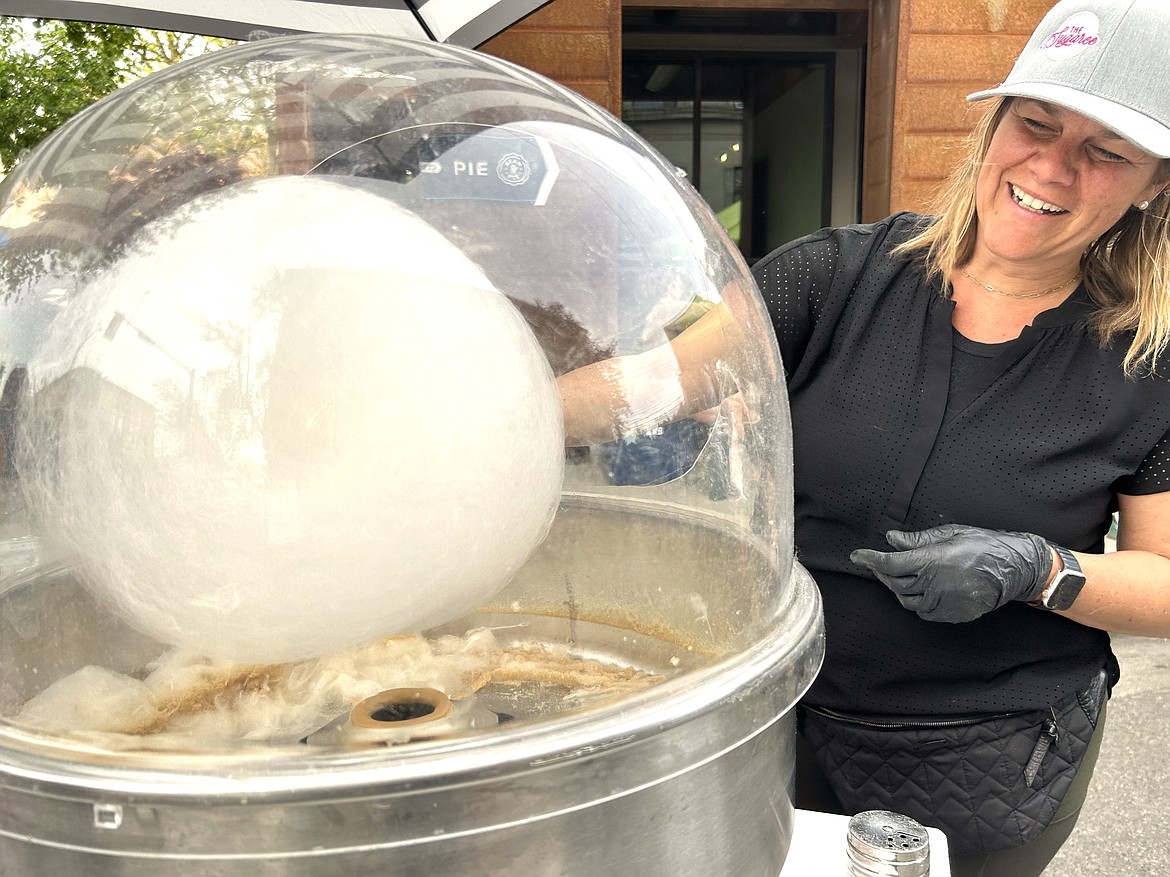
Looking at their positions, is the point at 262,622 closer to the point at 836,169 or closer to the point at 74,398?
the point at 74,398

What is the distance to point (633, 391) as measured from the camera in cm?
71

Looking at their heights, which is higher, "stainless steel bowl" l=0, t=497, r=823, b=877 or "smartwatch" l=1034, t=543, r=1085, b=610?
"stainless steel bowl" l=0, t=497, r=823, b=877

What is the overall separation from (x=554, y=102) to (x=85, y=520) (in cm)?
46

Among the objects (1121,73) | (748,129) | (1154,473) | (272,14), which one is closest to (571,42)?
(748,129)

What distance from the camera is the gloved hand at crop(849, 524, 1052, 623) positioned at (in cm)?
97

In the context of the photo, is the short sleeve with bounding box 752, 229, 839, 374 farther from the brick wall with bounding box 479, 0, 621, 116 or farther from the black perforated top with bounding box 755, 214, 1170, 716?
the brick wall with bounding box 479, 0, 621, 116

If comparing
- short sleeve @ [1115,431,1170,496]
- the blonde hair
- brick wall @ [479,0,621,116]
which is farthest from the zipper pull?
brick wall @ [479,0,621,116]

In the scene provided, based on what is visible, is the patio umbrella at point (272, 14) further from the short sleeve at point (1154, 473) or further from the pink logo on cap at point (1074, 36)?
the short sleeve at point (1154, 473)

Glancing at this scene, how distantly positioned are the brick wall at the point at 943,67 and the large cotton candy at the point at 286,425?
3244mm

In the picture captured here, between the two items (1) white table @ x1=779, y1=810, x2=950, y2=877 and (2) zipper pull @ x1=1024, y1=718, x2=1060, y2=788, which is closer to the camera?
(1) white table @ x1=779, y1=810, x2=950, y2=877

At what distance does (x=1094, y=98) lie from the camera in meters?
0.99

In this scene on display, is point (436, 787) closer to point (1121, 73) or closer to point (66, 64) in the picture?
point (1121, 73)

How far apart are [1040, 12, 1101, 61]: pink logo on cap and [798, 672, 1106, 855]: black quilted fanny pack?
0.71 metres

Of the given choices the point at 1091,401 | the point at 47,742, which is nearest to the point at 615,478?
the point at 47,742
